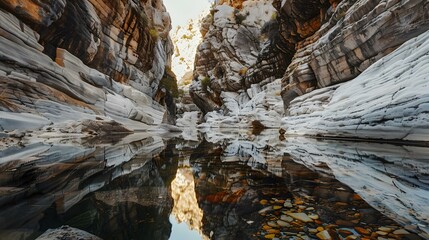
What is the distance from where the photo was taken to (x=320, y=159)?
6.10m

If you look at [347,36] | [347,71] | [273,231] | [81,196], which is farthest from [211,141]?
[273,231]

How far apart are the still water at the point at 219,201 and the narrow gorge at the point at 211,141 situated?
22 millimetres

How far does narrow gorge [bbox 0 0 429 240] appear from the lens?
8.14ft

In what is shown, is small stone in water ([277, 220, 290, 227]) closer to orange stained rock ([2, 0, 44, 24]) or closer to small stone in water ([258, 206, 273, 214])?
small stone in water ([258, 206, 273, 214])

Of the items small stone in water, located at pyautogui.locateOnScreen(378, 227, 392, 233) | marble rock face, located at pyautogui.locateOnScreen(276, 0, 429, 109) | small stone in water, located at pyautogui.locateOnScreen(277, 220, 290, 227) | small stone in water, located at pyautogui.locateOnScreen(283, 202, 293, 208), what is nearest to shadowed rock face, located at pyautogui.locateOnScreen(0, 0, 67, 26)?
small stone in water, located at pyautogui.locateOnScreen(283, 202, 293, 208)

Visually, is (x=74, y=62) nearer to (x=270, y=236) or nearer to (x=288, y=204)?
(x=288, y=204)

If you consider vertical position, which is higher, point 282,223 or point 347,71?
point 347,71

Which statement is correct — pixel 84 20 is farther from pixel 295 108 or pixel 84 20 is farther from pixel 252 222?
pixel 252 222

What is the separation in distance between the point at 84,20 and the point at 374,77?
59.7 feet

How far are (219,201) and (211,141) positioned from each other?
11016 millimetres

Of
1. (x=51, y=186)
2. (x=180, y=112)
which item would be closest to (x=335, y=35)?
(x=51, y=186)

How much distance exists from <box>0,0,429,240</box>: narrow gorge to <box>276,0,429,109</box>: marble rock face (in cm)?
8

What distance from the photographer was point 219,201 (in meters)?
3.23

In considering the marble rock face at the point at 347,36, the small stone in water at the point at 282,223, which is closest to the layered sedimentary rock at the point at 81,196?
the small stone in water at the point at 282,223
